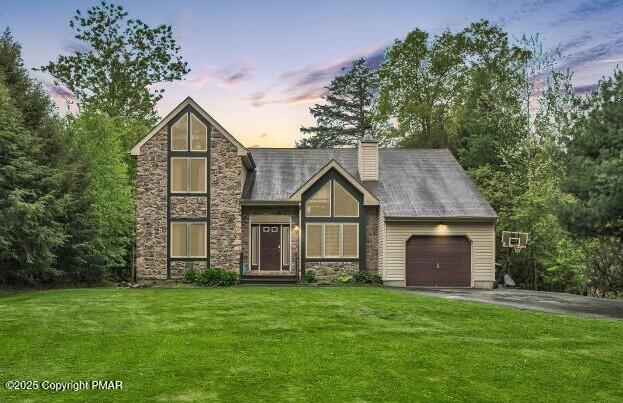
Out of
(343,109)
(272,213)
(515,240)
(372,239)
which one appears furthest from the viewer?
(343,109)

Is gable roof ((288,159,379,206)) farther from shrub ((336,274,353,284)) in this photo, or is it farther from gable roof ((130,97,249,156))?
shrub ((336,274,353,284))

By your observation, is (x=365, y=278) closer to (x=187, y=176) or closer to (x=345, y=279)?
(x=345, y=279)

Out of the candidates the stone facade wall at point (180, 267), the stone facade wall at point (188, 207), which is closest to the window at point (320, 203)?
the stone facade wall at point (188, 207)

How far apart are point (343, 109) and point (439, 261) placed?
29081 mm

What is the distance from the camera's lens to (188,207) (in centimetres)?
2300

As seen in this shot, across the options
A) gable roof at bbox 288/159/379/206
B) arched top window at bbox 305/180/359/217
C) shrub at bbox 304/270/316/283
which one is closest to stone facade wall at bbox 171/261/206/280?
shrub at bbox 304/270/316/283

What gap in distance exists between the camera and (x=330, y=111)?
50125 mm

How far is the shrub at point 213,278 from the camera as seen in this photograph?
22031mm

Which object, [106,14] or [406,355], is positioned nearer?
[406,355]

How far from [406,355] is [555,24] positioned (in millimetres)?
24883

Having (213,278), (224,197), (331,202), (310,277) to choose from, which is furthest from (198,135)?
(310,277)

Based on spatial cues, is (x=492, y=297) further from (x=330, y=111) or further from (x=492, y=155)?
(x=330, y=111)

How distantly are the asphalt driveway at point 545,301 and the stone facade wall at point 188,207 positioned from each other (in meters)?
9.07

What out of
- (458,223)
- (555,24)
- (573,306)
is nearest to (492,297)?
(573,306)
